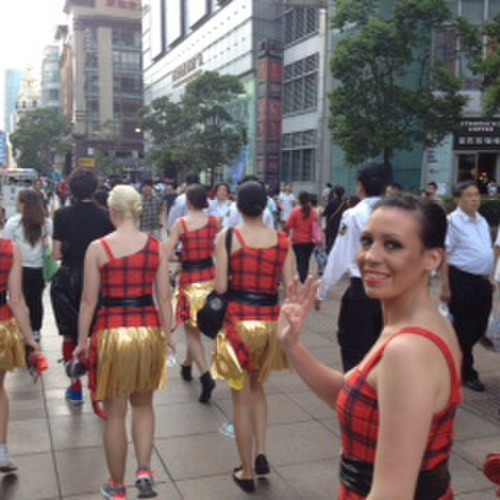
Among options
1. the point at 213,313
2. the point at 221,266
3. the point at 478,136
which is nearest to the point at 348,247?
the point at 221,266

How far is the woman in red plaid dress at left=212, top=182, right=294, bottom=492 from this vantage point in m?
3.97

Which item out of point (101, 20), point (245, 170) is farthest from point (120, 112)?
point (245, 170)

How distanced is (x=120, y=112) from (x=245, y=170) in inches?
1874

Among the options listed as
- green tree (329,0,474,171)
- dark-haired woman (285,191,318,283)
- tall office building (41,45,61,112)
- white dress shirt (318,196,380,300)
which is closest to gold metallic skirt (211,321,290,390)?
white dress shirt (318,196,380,300)

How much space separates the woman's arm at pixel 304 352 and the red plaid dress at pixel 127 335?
1.82m

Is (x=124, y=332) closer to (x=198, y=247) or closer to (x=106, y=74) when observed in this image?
(x=198, y=247)

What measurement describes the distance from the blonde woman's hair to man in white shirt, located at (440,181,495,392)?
2.87m

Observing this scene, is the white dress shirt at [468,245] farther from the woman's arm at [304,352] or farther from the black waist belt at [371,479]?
the black waist belt at [371,479]

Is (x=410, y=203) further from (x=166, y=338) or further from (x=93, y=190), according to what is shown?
(x=93, y=190)

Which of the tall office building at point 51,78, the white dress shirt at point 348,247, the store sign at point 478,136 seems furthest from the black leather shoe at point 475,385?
the tall office building at point 51,78

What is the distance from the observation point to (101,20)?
8325 centimetres

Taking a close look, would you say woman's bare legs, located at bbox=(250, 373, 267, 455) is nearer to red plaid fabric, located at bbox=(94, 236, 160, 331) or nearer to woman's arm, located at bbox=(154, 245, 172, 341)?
woman's arm, located at bbox=(154, 245, 172, 341)

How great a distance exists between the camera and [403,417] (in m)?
1.46

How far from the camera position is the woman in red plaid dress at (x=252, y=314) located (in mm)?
3967
